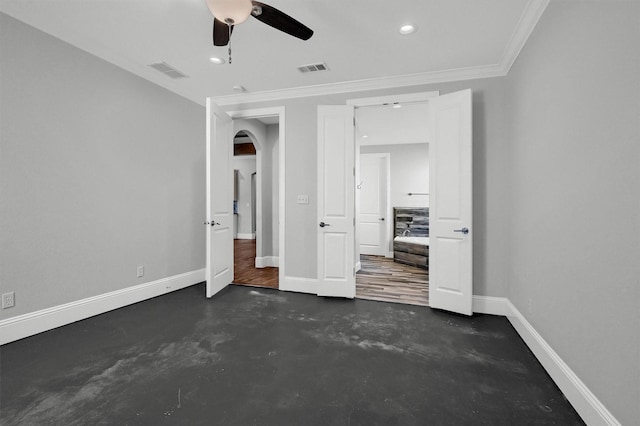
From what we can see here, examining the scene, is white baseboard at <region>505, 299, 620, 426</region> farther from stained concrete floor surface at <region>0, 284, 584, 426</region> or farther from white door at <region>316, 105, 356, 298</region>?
white door at <region>316, 105, 356, 298</region>

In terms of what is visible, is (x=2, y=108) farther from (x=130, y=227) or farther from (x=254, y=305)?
(x=254, y=305)

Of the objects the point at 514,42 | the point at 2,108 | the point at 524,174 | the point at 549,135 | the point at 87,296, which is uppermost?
the point at 514,42

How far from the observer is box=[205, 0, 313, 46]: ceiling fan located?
1632 mm

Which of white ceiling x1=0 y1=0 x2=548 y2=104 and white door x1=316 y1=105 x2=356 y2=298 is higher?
white ceiling x1=0 y1=0 x2=548 y2=104

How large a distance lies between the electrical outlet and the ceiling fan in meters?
2.66

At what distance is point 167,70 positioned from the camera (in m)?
3.23

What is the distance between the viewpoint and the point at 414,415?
4.99ft

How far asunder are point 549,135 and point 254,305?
3.11m

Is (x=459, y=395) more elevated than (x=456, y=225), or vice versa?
(x=456, y=225)

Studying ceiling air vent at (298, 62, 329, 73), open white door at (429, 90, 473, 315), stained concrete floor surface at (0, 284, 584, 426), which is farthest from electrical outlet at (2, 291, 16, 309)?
open white door at (429, 90, 473, 315)

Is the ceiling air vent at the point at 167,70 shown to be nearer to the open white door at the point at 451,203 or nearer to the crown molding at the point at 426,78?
the crown molding at the point at 426,78

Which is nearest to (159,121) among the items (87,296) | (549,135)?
(87,296)

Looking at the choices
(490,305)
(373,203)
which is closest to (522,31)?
(490,305)

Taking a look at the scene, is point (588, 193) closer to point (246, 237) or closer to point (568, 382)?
point (568, 382)
